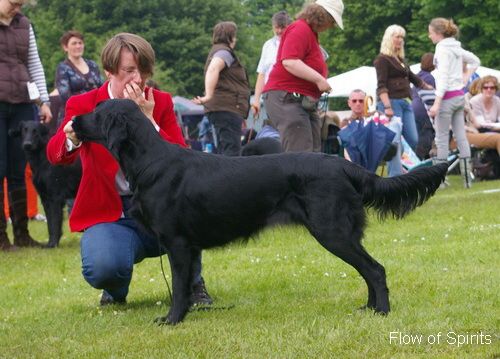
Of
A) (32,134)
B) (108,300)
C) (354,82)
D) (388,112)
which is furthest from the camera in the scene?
(354,82)

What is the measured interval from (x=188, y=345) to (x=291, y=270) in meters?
1.95

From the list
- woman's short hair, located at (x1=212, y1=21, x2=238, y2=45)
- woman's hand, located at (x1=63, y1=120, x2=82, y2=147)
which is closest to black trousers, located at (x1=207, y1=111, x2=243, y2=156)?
woman's short hair, located at (x1=212, y1=21, x2=238, y2=45)

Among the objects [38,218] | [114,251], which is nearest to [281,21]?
[38,218]

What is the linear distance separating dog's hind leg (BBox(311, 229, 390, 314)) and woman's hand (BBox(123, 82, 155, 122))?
114cm

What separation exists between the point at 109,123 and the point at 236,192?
70cm

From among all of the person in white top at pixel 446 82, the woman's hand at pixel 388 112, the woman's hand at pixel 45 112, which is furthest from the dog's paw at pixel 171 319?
the woman's hand at pixel 388 112

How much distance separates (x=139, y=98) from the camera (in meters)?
4.55

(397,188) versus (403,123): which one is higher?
(397,188)

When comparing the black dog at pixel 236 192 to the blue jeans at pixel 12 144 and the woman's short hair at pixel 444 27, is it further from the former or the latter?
the woman's short hair at pixel 444 27

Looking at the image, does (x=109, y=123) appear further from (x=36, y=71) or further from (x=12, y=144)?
(x=36, y=71)

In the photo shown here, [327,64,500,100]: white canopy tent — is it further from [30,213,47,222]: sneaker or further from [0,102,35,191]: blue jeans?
[0,102,35,191]: blue jeans

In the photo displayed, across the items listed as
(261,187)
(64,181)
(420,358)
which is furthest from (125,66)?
(64,181)

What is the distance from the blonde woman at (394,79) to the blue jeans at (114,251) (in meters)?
6.00

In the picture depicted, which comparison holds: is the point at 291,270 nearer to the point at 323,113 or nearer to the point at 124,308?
the point at 124,308
